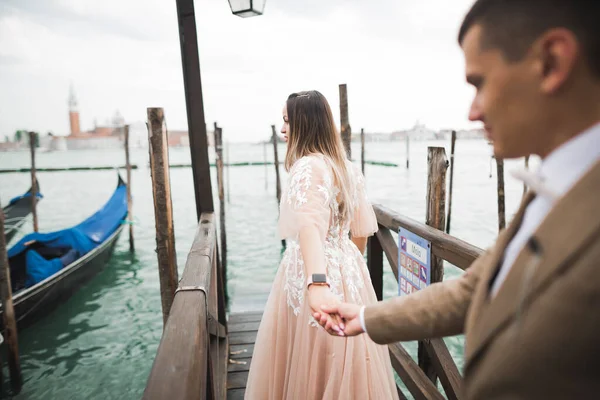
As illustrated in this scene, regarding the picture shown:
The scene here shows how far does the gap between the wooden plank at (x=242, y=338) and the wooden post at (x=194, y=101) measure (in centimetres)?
120

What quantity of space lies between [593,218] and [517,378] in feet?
0.64

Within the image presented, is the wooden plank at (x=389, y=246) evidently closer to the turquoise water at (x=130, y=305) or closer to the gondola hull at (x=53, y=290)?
the turquoise water at (x=130, y=305)

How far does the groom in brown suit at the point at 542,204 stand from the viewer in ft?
1.31

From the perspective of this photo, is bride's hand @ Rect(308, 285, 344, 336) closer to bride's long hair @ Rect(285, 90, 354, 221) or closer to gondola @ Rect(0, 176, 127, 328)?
bride's long hair @ Rect(285, 90, 354, 221)

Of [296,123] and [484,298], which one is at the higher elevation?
[296,123]

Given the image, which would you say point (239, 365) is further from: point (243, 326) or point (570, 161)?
point (570, 161)

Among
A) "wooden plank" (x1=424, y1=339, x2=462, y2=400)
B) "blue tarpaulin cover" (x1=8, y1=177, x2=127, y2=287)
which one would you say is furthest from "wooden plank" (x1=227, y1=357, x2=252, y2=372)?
"blue tarpaulin cover" (x1=8, y1=177, x2=127, y2=287)

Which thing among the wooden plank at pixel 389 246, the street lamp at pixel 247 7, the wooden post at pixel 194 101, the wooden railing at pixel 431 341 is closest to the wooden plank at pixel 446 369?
the wooden railing at pixel 431 341

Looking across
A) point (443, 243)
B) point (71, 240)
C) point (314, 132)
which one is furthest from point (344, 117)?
point (71, 240)

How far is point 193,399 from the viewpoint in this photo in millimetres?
815

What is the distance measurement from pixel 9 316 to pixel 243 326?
2.80m

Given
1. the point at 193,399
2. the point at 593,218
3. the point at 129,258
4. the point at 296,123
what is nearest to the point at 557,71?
the point at 593,218

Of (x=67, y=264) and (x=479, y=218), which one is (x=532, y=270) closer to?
(x=67, y=264)

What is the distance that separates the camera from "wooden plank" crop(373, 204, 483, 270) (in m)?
1.86
